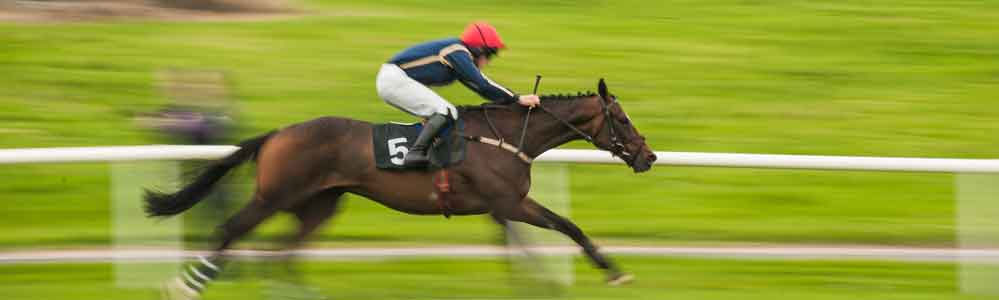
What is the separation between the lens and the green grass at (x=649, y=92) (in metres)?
9.87

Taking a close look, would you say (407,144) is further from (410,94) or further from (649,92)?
(649,92)

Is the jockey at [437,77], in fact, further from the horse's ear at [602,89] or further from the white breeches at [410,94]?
the horse's ear at [602,89]

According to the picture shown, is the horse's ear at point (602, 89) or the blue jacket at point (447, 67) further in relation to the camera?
the horse's ear at point (602, 89)

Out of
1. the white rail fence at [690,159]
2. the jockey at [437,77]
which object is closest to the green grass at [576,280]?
the white rail fence at [690,159]

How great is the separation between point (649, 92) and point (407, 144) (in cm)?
504

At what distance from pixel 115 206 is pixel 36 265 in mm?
811

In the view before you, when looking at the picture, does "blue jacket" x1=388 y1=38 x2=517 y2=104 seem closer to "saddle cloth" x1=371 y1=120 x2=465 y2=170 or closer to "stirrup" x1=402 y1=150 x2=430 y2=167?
"saddle cloth" x1=371 y1=120 x2=465 y2=170

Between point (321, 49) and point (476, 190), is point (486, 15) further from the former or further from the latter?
point (476, 190)

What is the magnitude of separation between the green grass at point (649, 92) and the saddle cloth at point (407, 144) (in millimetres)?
1252

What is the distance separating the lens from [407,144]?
7578 mm

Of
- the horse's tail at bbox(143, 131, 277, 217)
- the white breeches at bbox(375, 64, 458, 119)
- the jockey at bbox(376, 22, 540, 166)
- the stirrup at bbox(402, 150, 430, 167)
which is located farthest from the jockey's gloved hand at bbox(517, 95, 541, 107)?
the horse's tail at bbox(143, 131, 277, 217)

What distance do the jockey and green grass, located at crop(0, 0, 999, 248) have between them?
1.30 m

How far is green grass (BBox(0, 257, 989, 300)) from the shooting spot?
762cm

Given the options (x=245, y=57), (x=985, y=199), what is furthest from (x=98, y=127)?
(x=985, y=199)
